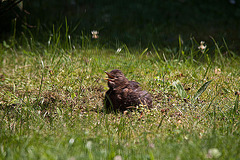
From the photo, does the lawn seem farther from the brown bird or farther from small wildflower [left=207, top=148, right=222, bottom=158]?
the brown bird

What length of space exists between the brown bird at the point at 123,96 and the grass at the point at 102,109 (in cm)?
14

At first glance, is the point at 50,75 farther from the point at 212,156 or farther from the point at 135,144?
the point at 212,156

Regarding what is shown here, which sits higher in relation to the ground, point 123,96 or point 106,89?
point 123,96

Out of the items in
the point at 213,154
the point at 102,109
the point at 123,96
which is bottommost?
the point at 102,109

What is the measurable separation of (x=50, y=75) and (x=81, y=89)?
0.65 m

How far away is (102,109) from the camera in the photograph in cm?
372

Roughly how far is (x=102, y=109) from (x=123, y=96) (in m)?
Result: 0.36

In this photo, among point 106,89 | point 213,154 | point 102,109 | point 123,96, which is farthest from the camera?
point 106,89

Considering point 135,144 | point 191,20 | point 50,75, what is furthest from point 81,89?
point 191,20

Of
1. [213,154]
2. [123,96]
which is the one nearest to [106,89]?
[123,96]

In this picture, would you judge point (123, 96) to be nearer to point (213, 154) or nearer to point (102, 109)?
point (102, 109)

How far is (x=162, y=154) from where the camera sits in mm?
2320

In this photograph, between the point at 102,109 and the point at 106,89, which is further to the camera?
the point at 106,89

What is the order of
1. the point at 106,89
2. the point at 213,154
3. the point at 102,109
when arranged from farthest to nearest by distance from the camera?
the point at 106,89 < the point at 102,109 < the point at 213,154
